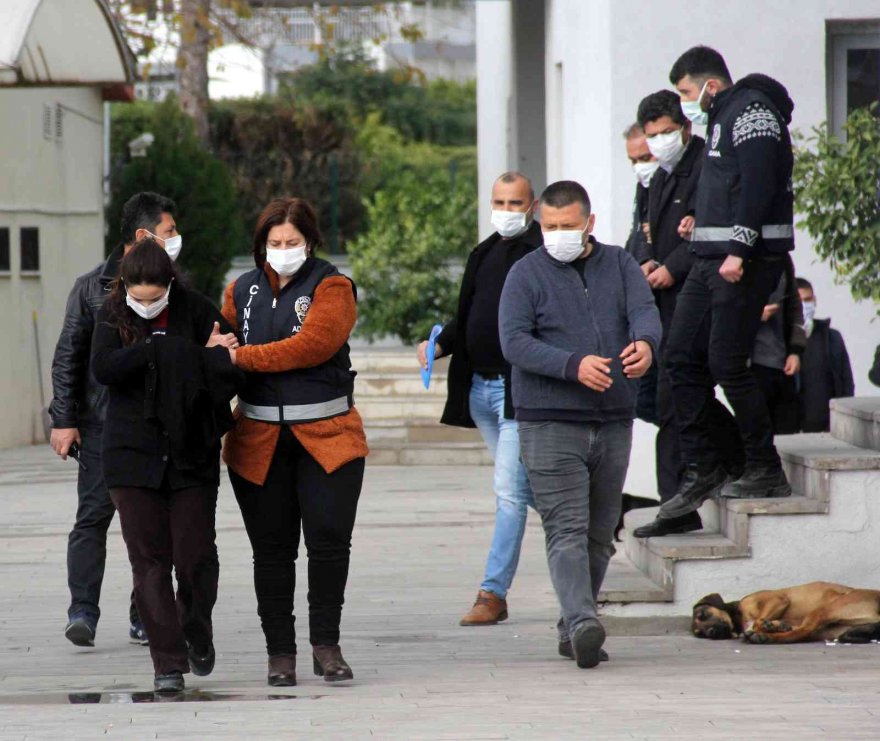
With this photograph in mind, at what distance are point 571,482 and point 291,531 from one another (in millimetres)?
1096

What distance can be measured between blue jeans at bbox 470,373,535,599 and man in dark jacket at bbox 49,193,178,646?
63.3 inches

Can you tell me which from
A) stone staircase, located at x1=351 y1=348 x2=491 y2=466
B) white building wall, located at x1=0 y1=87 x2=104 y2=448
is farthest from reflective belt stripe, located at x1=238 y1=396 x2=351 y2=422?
white building wall, located at x1=0 y1=87 x2=104 y2=448

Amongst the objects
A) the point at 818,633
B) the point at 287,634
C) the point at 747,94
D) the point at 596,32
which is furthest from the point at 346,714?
the point at 596,32

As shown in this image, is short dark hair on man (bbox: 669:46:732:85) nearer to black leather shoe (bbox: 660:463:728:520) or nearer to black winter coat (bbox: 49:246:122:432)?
black leather shoe (bbox: 660:463:728:520)

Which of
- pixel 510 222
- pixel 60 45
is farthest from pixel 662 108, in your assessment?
pixel 60 45

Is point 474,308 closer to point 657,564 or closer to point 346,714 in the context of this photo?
point 657,564

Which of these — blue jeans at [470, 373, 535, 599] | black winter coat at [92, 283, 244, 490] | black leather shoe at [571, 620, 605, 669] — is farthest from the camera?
blue jeans at [470, 373, 535, 599]

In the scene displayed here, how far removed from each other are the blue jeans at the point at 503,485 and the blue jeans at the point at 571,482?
1.01m

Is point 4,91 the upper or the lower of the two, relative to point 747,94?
upper

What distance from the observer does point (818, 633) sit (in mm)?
7219

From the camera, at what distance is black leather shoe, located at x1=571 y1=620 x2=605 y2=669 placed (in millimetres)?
6656

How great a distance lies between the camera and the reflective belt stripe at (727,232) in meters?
7.27

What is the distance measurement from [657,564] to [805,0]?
5.23 m

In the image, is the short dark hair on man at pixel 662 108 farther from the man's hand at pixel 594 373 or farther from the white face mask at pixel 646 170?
the man's hand at pixel 594 373
